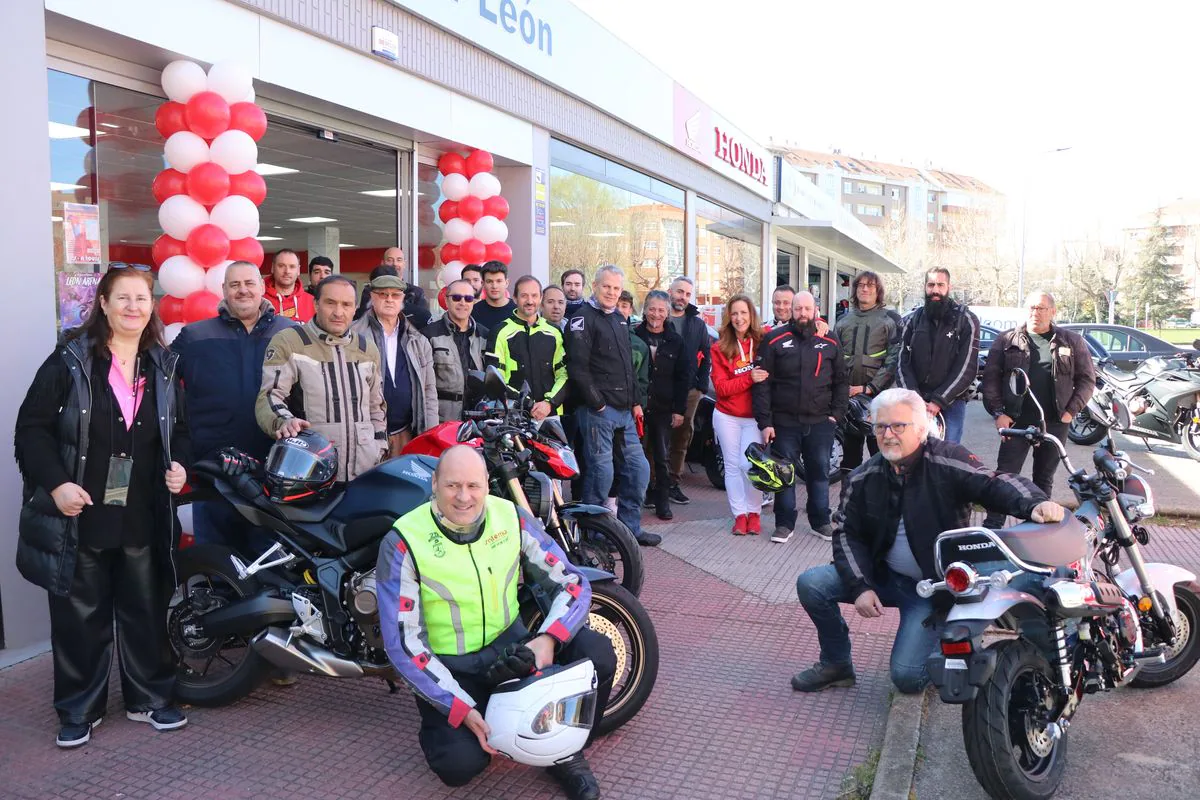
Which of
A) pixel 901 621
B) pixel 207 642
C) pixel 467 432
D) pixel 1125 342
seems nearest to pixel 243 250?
pixel 467 432

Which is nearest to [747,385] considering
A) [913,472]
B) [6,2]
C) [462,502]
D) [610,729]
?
[913,472]

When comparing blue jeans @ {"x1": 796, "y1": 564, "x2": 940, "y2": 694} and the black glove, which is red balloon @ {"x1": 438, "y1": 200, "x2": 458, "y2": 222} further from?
the black glove

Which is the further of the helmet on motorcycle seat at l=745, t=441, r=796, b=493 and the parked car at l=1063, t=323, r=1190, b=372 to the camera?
the parked car at l=1063, t=323, r=1190, b=372

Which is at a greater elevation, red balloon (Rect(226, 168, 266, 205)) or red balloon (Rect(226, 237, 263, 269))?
red balloon (Rect(226, 168, 266, 205))

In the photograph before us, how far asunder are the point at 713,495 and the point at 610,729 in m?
5.13

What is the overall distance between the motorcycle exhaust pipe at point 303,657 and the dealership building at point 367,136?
5.58 ft

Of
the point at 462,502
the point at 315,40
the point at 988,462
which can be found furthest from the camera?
the point at 988,462

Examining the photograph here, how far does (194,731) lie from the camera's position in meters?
3.98

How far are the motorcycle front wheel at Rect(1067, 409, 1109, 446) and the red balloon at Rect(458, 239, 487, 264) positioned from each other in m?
7.94

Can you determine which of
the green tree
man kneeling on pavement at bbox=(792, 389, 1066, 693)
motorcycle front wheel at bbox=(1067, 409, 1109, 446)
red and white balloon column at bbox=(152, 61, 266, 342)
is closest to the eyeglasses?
man kneeling on pavement at bbox=(792, 389, 1066, 693)

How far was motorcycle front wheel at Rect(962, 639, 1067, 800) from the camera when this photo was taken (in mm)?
3115

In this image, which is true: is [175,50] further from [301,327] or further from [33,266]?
[301,327]

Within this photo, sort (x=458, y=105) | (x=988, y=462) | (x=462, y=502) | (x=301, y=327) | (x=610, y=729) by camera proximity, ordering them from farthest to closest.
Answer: (x=988, y=462) < (x=458, y=105) < (x=301, y=327) < (x=610, y=729) < (x=462, y=502)

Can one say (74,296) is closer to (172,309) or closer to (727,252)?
(172,309)
